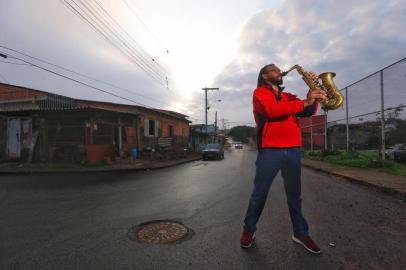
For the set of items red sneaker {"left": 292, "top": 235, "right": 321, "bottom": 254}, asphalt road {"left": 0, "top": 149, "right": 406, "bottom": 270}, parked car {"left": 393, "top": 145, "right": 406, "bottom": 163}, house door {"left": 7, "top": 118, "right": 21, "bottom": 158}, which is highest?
house door {"left": 7, "top": 118, "right": 21, "bottom": 158}

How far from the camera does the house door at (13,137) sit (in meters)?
16.5

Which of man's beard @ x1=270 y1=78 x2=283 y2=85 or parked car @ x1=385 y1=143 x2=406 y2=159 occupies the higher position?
man's beard @ x1=270 y1=78 x2=283 y2=85

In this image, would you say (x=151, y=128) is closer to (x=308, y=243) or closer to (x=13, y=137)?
(x=13, y=137)

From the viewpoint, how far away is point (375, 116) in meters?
11.7

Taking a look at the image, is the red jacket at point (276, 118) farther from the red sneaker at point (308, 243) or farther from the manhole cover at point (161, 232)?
the manhole cover at point (161, 232)

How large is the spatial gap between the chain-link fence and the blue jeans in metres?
7.00

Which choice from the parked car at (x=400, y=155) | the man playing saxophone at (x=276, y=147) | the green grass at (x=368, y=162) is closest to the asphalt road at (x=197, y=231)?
the man playing saxophone at (x=276, y=147)

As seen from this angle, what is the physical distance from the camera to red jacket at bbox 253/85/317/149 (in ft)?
10.0

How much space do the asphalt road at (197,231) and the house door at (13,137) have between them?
11.1 m

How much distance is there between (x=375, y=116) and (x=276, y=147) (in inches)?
415

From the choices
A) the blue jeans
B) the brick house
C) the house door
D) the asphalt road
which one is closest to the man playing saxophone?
the blue jeans

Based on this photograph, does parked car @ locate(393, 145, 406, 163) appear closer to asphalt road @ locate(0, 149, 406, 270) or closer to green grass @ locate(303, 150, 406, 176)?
green grass @ locate(303, 150, 406, 176)

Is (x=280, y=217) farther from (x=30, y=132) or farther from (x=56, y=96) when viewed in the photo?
Result: (x=56, y=96)

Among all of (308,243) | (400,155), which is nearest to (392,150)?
(400,155)
